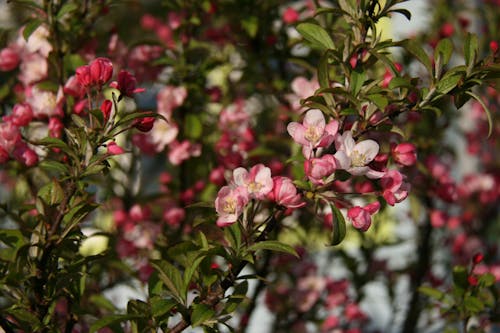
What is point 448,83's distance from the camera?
129 cm

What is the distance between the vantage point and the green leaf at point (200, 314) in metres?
1.18

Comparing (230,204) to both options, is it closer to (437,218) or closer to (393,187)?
(393,187)

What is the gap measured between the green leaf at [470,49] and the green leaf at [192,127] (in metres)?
0.94

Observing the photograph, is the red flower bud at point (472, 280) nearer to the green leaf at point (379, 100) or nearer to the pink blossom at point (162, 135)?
the green leaf at point (379, 100)

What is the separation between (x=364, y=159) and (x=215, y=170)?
2.56 feet

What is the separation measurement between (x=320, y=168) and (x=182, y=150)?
88cm

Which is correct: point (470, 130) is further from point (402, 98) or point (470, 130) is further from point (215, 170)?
point (402, 98)

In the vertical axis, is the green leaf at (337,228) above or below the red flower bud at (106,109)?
below

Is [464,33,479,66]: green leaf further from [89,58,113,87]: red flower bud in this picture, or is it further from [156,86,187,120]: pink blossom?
[156,86,187,120]: pink blossom

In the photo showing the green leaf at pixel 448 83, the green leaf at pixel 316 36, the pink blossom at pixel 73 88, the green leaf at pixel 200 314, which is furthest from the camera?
the pink blossom at pixel 73 88

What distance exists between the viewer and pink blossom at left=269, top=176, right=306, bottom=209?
Result: 49.0 inches

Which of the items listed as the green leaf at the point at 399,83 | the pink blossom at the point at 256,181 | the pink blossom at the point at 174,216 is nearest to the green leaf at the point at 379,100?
the green leaf at the point at 399,83

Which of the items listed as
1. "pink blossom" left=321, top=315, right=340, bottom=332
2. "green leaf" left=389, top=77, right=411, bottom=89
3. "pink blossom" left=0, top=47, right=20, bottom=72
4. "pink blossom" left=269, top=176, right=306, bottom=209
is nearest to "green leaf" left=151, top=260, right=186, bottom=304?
"pink blossom" left=269, top=176, right=306, bottom=209

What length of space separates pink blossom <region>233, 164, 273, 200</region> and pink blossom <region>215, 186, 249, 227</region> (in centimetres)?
3
